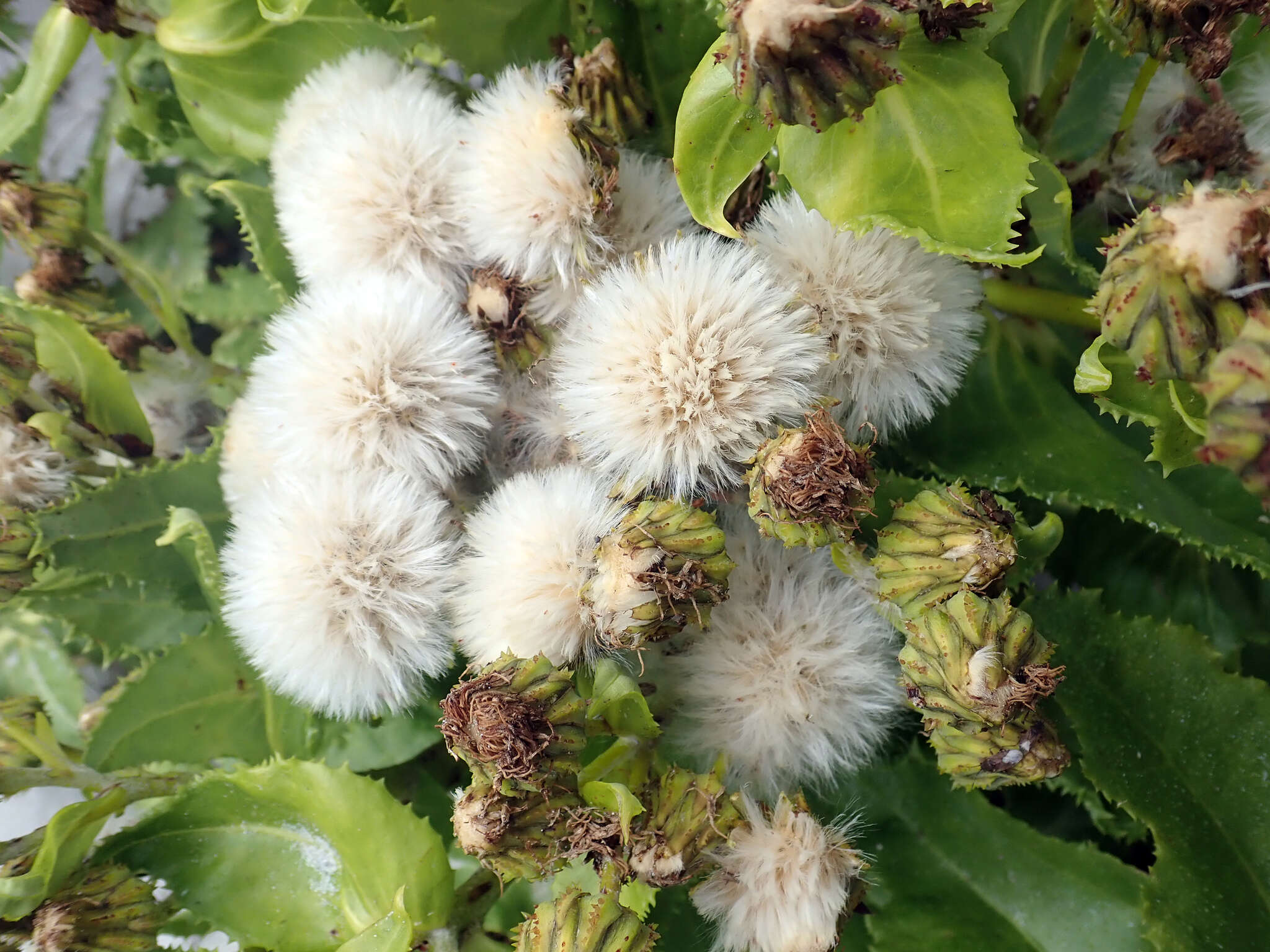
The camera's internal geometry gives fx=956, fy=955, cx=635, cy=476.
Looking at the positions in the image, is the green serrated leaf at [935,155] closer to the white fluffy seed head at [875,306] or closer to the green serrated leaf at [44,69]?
the white fluffy seed head at [875,306]

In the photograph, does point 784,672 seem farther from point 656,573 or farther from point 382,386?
point 382,386

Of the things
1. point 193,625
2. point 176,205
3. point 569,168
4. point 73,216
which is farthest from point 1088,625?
point 176,205

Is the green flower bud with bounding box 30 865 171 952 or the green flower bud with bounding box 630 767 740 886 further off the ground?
the green flower bud with bounding box 630 767 740 886

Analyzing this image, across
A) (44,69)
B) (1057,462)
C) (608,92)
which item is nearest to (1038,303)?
(1057,462)

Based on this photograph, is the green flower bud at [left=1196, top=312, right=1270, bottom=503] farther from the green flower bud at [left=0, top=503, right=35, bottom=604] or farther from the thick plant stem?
the green flower bud at [left=0, top=503, right=35, bottom=604]

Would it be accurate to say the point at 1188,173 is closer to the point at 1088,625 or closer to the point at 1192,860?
the point at 1088,625

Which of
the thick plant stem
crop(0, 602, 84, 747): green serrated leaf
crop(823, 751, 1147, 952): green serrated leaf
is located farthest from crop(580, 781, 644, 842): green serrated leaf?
crop(0, 602, 84, 747): green serrated leaf

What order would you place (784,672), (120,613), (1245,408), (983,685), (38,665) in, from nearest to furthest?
(1245,408)
(983,685)
(784,672)
(120,613)
(38,665)
